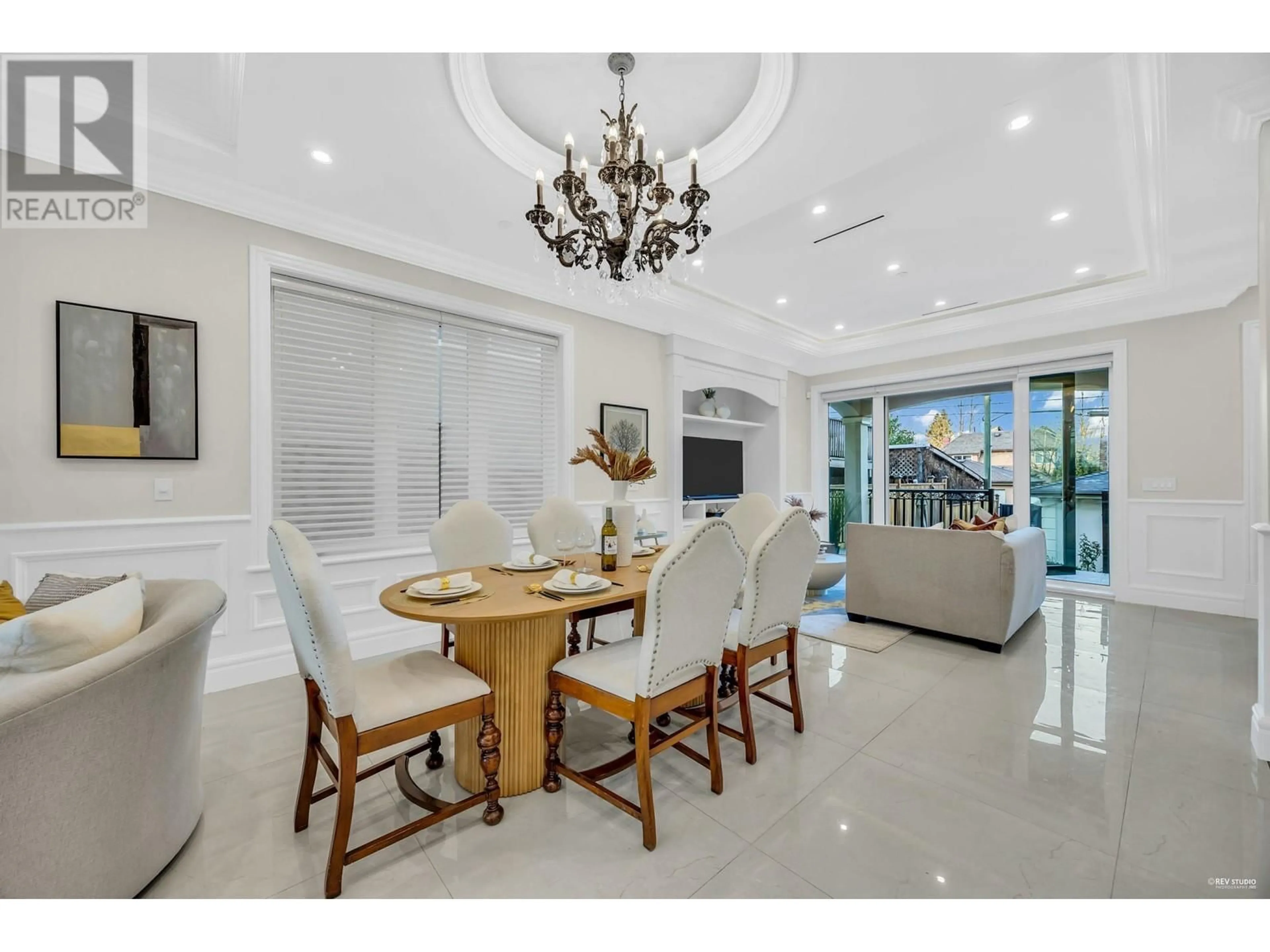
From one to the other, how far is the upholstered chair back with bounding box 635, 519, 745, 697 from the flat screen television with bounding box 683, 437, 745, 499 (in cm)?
364

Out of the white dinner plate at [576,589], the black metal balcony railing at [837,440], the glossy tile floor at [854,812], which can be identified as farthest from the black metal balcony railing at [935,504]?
the white dinner plate at [576,589]

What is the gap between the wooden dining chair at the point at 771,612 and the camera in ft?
6.66

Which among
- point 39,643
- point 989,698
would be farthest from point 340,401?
point 989,698

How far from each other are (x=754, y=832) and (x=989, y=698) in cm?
169

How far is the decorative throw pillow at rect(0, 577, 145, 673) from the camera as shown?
1.20m

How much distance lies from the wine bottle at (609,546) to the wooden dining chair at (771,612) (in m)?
0.56

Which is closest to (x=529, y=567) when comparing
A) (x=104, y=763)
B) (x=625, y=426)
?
(x=104, y=763)

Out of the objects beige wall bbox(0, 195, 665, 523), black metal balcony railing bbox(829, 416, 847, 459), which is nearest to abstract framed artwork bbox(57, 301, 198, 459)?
beige wall bbox(0, 195, 665, 523)

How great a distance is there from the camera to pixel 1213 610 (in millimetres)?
4203

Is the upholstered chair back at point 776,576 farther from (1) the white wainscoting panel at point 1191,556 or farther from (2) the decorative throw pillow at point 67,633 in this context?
(1) the white wainscoting panel at point 1191,556

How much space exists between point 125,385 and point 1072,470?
282 inches

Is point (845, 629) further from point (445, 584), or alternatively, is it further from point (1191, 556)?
point (1191, 556)

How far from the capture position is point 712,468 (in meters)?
5.83
